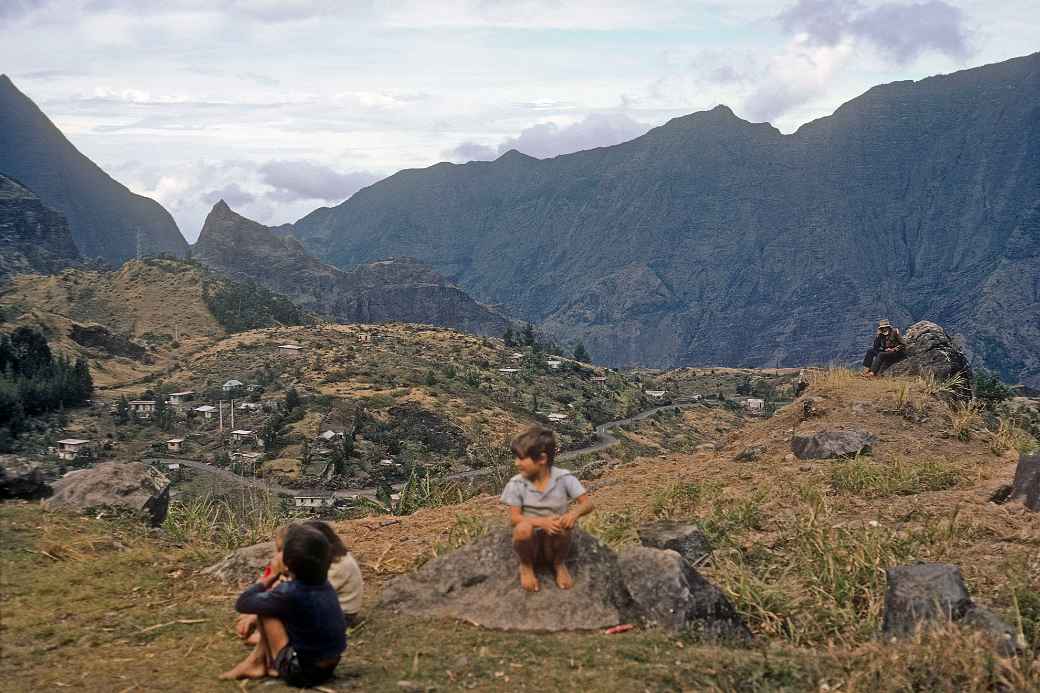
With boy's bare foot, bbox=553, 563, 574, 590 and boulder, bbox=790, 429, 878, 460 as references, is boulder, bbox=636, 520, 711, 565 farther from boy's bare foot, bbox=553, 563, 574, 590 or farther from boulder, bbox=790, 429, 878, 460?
boulder, bbox=790, 429, 878, 460

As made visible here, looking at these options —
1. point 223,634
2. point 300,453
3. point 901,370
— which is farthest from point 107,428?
point 223,634

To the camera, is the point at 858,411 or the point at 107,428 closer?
the point at 858,411

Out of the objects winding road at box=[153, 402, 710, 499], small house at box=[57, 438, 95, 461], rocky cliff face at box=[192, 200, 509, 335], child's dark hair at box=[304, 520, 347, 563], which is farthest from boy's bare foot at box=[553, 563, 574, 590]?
rocky cliff face at box=[192, 200, 509, 335]

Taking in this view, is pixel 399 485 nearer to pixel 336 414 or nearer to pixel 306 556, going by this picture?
pixel 336 414

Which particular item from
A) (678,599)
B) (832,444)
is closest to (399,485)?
(832,444)

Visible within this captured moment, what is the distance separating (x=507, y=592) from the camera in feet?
22.8

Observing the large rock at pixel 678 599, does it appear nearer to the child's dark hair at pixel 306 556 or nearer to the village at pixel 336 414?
the child's dark hair at pixel 306 556

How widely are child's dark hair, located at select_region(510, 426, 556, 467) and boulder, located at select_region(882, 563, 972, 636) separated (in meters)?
2.74

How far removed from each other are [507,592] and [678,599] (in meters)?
1.34

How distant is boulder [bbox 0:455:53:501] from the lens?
417 inches

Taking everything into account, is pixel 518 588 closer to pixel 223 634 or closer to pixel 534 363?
pixel 223 634

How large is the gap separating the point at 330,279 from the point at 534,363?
121m

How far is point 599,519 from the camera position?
9992 mm

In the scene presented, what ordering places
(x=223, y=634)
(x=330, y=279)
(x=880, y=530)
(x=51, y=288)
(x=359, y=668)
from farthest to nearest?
(x=330, y=279) < (x=51, y=288) < (x=880, y=530) < (x=223, y=634) < (x=359, y=668)
